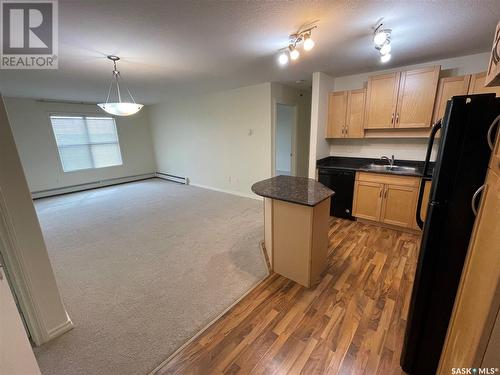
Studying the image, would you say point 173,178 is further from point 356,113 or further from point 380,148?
point 380,148

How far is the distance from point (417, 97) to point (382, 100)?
41 centimetres

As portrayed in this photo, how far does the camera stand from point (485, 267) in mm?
694

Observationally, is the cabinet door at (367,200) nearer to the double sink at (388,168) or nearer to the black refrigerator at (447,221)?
the double sink at (388,168)

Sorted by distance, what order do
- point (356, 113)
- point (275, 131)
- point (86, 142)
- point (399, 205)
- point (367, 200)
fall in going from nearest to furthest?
1. point (399, 205)
2. point (367, 200)
3. point (356, 113)
4. point (275, 131)
5. point (86, 142)

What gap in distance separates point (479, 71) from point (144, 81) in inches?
193

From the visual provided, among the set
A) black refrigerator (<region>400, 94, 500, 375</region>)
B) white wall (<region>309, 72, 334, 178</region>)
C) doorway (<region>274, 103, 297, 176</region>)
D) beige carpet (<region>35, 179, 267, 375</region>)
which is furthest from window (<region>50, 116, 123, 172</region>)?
black refrigerator (<region>400, 94, 500, 375</region>)

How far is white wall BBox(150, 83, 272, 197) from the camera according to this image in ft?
14.8

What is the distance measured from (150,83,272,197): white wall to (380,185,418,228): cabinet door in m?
2.16

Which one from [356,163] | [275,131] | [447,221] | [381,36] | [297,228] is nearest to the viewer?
[447,221]

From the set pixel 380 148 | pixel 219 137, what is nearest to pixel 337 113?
pixel 380 148

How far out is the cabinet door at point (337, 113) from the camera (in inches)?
141

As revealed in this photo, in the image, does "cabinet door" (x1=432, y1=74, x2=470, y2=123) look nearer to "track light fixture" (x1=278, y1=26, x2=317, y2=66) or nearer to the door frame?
"track light fixture" (x1=278, y1=26, x2=317, y2=66)

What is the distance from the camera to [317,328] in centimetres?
167

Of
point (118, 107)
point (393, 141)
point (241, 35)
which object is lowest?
point (393, 141)
